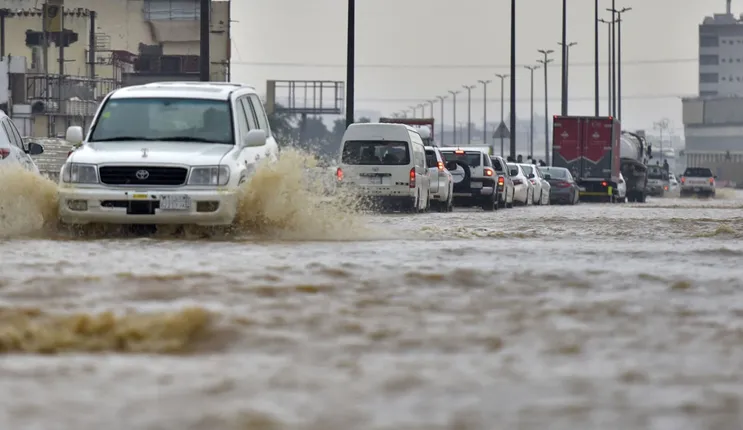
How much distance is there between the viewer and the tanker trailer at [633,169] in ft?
221

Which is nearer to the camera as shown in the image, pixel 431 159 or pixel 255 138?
pixel 255 138

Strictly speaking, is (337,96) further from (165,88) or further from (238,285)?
(238,285)

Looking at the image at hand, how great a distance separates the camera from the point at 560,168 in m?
54.6

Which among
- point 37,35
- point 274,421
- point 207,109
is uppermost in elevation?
point 37,35

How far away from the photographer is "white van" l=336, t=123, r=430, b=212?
104ft

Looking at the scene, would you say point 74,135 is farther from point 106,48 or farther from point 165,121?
point 106,48

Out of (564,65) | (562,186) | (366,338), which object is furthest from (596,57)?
(366,338)

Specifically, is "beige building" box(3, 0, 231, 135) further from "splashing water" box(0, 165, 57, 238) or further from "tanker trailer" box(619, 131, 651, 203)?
"splashing water" box(0, 165, 57, 238)

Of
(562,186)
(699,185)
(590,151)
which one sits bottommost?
(699,185)

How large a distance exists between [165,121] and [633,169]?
51.0 meters

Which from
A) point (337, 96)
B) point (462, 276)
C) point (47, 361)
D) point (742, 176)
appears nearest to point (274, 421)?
point (47, 361)

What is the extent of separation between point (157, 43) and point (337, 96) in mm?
13489

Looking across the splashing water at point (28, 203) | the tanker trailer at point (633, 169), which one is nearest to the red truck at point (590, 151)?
the tanker trailer at point (633, 169)

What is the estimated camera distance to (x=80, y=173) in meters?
17.5
